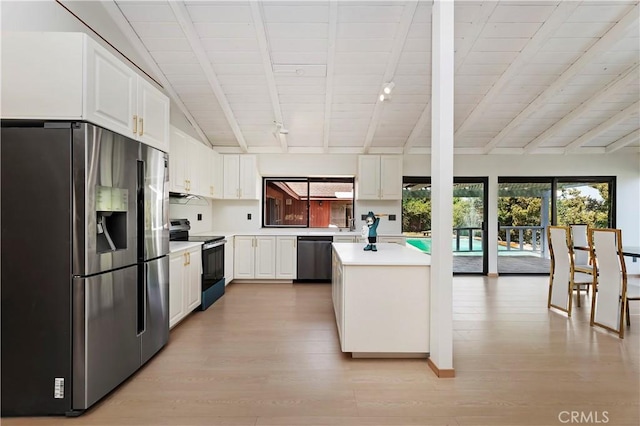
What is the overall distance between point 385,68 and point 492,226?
3.79 meters

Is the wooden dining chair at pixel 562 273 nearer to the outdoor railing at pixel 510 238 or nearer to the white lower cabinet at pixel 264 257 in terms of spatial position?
the outdoor railing at pixel 510 238

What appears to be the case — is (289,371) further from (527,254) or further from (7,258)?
(527,254)

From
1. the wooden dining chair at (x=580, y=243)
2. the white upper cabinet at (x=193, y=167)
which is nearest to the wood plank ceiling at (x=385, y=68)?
the white upper cabinet at (x=193, y=167)

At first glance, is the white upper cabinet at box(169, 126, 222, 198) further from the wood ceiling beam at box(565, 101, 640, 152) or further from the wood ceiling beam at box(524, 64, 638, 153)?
the wood ceiling beam at box(565, 101, 640, 152)

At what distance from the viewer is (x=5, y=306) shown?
179 centimetres

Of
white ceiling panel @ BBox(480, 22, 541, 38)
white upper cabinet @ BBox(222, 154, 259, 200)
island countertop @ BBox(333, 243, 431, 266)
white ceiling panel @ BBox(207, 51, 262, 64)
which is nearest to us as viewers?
island countertop @ BBox(333, 243, 431, 266)

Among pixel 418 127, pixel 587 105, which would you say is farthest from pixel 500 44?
pixel 587 105

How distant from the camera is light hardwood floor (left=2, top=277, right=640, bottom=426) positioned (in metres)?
1.87

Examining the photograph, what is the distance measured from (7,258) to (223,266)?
2946 millimetres

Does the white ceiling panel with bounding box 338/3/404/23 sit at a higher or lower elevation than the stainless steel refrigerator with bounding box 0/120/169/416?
higher

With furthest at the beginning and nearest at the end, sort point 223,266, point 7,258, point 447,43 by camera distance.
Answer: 1. point 223,266
2. point 447,43
3. point 7,258

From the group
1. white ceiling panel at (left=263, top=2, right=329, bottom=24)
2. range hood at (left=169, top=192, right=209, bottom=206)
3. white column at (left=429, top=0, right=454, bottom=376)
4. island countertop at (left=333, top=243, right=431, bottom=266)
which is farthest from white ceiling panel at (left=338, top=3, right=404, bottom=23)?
range hood at (left=169, top=192, right=209, bottom=206)

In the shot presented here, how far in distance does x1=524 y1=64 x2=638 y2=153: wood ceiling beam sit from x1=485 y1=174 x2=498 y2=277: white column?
34.4 inches

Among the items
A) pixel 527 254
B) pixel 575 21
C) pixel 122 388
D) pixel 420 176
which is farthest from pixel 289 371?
pixel 527 254
